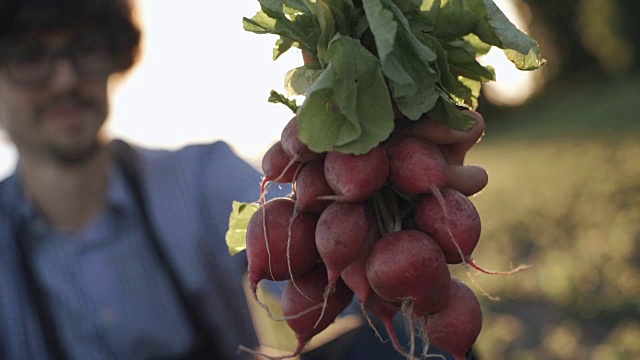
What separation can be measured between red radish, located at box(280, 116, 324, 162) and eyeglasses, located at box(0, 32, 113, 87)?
7.62 feet

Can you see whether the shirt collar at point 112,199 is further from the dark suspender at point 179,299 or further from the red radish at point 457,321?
the red radish at point 457,321

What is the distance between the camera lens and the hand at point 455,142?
1.44m

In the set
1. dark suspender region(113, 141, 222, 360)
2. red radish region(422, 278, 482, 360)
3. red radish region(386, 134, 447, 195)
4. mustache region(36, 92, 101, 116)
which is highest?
red radish region(386, 134, 447, 195)

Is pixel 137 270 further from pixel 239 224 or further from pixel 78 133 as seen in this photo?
pixel 239 224

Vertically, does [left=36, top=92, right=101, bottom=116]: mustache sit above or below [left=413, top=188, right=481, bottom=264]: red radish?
below

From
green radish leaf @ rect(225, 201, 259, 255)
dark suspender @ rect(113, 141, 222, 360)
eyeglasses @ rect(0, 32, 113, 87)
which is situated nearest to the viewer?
green radish leaf @ rect(225, 201, 259, 255)

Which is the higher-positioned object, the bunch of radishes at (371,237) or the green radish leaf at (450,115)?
the green radish leaf at (450,115)

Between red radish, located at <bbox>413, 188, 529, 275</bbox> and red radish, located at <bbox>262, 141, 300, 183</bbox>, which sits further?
red radish, located at <bbox>262, 141, 300, 183</bbox>

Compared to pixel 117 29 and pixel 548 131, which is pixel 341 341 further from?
pixel 548 131

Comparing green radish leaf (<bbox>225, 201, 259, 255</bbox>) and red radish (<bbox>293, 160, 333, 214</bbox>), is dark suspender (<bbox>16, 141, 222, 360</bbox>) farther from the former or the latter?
red radish (<bbox>293, 160, 333, 214</bbox>)

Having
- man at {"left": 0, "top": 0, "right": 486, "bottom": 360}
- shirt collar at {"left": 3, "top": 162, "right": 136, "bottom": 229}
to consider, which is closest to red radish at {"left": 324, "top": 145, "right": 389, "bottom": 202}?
man at {"left": 0, "top": 0, "right": 486, "bottom": 360}

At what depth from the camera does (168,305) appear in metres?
3.45

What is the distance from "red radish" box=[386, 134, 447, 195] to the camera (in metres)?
1.37

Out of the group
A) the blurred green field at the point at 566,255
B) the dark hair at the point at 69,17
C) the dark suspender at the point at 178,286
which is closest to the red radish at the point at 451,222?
the dark suspender at the point at 178,286
